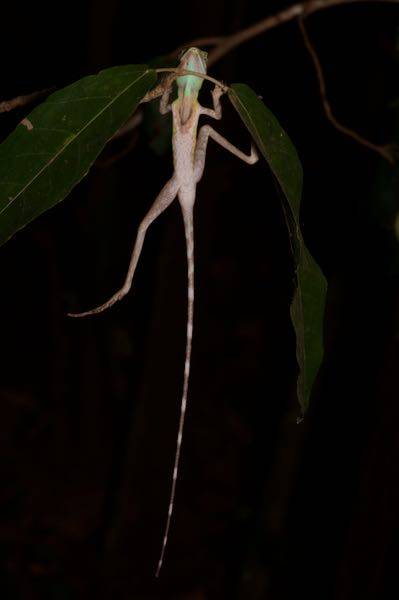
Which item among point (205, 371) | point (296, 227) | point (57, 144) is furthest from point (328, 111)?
point (205, 371)

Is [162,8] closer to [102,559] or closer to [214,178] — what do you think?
[214,178]

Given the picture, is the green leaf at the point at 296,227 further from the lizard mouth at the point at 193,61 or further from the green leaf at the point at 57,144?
the green leaf at the point at 57,144

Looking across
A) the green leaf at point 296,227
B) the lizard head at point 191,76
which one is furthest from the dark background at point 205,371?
the lizard head at point 191,76

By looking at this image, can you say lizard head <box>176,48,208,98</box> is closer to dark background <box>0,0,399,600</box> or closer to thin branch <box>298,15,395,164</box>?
dark background <box>0,0,399,600</box>

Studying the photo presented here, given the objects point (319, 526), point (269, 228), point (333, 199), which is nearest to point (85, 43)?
point (333, 199)

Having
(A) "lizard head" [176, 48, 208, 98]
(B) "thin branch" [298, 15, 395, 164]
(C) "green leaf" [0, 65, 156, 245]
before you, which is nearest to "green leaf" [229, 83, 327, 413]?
(A) "lizard head" [176, 48, 208, 98]

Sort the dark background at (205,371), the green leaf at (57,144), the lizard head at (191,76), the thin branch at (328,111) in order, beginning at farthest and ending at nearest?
the dark background at (205,371) → the thin branch at (328,111) → the lizard head at (191,76) → the green leaf at (57,144)
